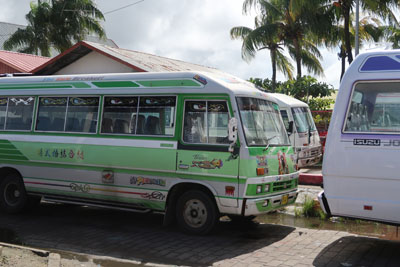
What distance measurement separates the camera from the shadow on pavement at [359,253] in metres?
6.85

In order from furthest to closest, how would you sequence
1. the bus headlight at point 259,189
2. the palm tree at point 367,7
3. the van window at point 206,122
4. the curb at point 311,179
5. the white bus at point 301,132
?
the palm tree at point 367,7
the white bus at point 301,132
the curb at point 311,179
the van window at point 206,122
the bus headlight at point 259,189

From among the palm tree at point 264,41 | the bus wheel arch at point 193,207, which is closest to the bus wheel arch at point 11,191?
the bus wheel arch at point 193,207

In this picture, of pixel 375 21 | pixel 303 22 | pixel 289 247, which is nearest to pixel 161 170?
pixel 289 247

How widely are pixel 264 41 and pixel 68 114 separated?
23455 millimetres

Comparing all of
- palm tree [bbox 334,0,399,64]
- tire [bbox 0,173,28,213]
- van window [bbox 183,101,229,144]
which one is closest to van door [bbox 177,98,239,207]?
van window [bbox 183,101,229,144]

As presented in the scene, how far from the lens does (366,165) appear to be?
6.91 meters

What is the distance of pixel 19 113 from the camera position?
34.8 ft

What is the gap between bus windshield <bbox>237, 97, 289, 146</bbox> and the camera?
8.27 metres

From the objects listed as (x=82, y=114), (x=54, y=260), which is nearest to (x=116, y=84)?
(x=82, y=114)

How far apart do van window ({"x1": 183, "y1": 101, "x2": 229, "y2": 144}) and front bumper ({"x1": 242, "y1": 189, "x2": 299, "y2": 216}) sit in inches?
41.8

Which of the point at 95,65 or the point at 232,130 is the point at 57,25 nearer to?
the point at 95,65

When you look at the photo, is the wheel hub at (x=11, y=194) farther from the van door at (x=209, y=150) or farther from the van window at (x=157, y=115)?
the van door at (x=209, y=150)

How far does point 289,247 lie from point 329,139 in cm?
182

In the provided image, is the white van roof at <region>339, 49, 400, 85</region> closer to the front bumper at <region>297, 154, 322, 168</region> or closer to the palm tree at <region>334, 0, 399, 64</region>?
the front bumper at <region>297, 154, 322, 168</region>
